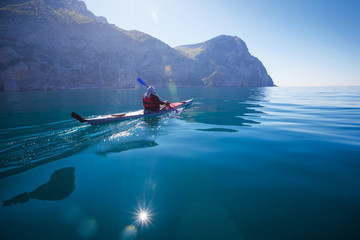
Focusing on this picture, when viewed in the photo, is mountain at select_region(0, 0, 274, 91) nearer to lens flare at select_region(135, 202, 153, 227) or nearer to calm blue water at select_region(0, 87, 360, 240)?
calm blue water at select_region(0, 87, 360, 240)

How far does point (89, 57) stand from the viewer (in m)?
99.8

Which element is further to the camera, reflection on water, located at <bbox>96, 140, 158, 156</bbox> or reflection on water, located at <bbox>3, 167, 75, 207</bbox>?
reflection on water, located at <bbox>96, 140, 158, 156</bbox>

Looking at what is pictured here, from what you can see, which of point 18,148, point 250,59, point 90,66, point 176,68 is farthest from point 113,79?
point 250,59

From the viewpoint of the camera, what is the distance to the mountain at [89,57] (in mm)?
73000

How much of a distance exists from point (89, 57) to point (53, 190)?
4697 inches

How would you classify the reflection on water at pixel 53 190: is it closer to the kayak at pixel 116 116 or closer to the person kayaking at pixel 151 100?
the kayak at pixel 116 116

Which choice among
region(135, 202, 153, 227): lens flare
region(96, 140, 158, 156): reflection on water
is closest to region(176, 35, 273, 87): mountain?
region(96, 140, 158, 156): reflection on water

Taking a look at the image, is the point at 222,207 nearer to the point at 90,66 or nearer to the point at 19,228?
the point at 19,228

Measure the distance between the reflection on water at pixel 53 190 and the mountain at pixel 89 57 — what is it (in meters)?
84.9

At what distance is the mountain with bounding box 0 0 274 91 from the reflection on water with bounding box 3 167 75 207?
84885mm

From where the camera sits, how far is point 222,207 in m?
3.07

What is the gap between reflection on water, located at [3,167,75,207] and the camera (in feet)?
10.7

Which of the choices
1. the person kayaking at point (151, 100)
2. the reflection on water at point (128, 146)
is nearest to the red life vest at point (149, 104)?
the person kayaking at point (151, 100)

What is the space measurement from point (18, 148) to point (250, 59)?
193m
